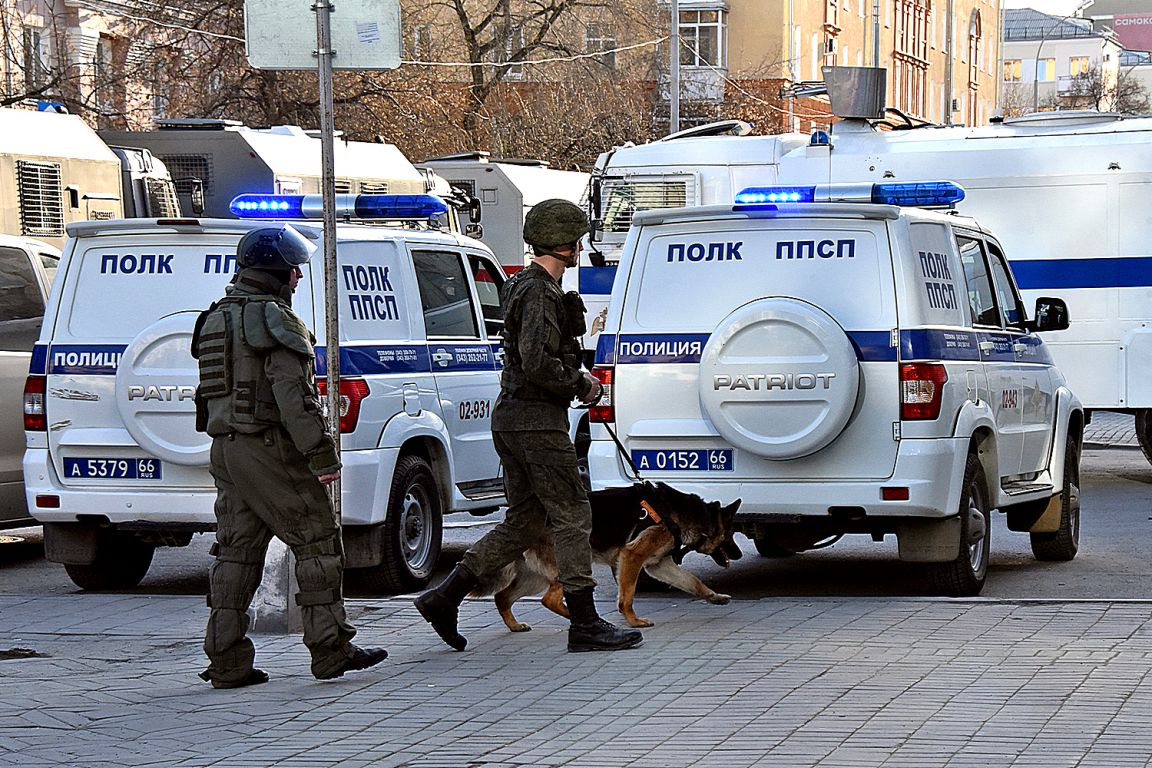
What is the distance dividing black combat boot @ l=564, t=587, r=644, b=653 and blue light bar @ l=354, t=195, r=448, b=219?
11.1ft

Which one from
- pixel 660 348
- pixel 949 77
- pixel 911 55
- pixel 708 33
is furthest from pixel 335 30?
pixel 911 55

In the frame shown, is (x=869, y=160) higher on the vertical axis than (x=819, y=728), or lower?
higher

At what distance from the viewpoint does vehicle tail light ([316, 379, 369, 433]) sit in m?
9.62

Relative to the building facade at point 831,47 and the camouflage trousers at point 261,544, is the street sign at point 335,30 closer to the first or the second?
the camouflage trousers at point 261,544

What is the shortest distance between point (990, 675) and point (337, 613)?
2515 millimetres

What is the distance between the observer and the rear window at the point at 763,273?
9188 millimetres

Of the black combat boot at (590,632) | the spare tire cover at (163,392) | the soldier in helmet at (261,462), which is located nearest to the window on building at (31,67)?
the spare tire cover at (163,392)

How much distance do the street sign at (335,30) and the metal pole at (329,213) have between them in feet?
0.13

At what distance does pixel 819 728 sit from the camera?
251 inches

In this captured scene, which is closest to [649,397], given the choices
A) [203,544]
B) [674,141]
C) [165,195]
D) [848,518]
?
[848,518]

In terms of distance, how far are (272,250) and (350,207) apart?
3.63m

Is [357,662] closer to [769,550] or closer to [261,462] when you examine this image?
[261,462]

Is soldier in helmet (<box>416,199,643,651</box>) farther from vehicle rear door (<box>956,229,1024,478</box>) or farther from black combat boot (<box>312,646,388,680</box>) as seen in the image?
vehicle rear door (<box>956,229,1024,478</box>)

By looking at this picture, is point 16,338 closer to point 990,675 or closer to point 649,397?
point 649,397
